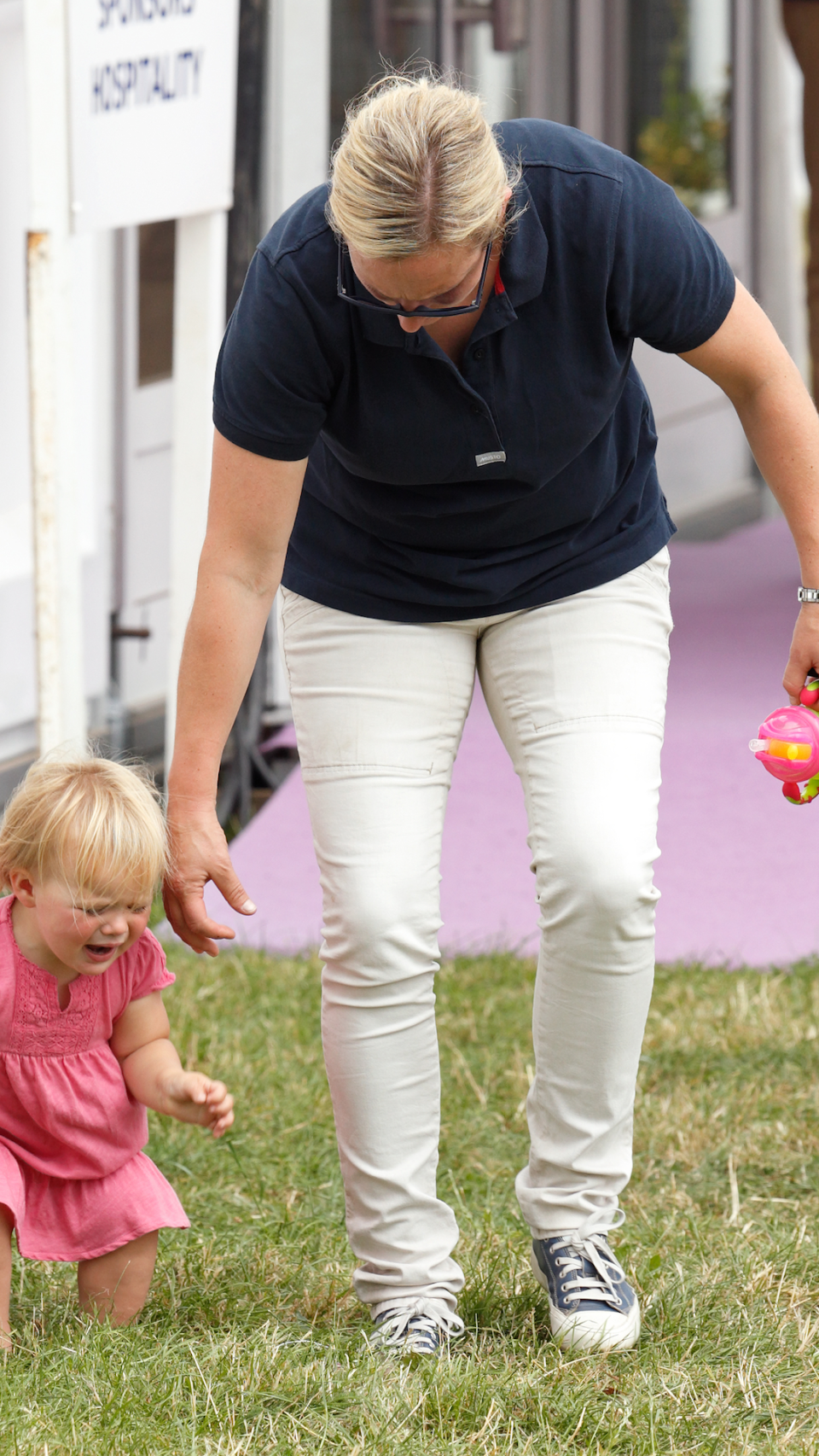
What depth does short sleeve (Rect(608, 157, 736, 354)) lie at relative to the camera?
2236 millimetres

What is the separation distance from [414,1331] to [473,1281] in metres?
0.25

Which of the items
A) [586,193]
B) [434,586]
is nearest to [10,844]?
[434,586]

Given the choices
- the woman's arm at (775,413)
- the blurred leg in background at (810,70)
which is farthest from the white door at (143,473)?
the woman's arm at (775,413)

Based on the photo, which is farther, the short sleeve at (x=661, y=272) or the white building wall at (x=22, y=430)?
the white building wall at (x=22, y=430)

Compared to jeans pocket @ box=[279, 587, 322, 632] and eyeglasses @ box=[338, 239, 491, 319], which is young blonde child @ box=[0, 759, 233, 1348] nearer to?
jeans pocket @ box=[279, 587, 322, 632]

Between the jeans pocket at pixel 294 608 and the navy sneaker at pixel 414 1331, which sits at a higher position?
the jeans pocket at pixel 294 608

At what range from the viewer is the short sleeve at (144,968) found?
238 cm

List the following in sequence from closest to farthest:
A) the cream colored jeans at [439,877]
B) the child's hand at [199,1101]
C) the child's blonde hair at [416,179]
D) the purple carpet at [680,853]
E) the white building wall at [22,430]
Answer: the child's blonde hair at [416,179] → the child's hand at [199,1101] → the cream colored jeans at [439,877] → the purple carpet at [680,853] → the white building wall at [22,430]

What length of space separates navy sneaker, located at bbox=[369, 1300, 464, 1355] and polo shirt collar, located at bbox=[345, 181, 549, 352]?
122 cm

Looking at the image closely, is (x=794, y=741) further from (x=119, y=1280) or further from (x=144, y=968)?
(x=119, y=1280)

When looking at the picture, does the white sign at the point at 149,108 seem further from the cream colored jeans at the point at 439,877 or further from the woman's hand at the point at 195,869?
the woman's hand at the point at 195,869

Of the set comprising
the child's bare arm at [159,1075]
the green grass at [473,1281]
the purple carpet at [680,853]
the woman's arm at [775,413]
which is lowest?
the purple carpet at [680,853]

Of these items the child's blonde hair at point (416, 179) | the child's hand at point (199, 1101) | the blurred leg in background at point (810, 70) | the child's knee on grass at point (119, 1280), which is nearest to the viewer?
the child's blonde hair at point (416, 179)

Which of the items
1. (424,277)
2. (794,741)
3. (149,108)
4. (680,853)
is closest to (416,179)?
(424,277)
